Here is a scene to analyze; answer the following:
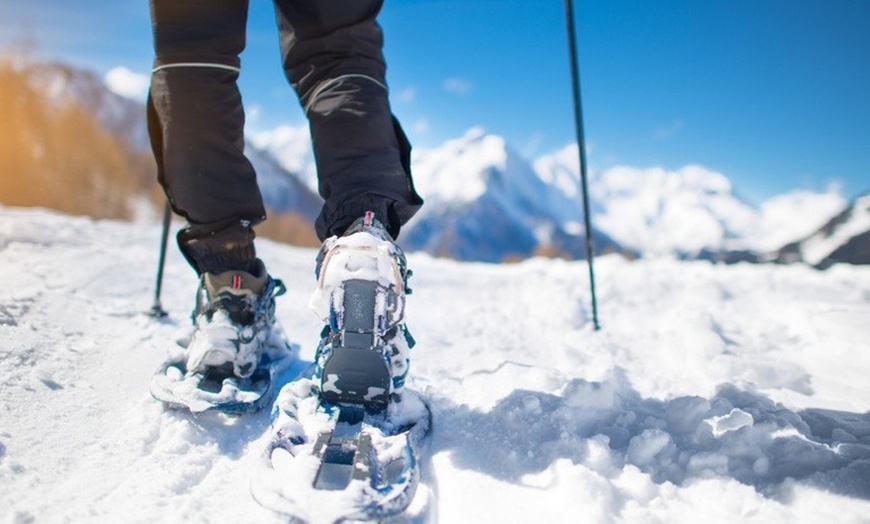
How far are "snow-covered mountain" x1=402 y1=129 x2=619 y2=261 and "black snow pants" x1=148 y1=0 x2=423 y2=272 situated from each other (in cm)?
11307

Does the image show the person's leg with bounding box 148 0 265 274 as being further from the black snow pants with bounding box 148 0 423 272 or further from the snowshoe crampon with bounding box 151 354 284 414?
the snowshoe crampon with bounding box 151 354 284 414

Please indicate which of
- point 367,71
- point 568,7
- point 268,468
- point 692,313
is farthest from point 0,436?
point 692,313

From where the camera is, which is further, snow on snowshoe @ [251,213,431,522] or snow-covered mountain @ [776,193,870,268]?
snow-covered mountain @ [776,193,870,268]

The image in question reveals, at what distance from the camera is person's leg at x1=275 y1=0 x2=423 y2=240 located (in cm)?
120

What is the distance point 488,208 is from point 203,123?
5459 inches

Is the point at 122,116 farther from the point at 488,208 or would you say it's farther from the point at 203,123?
the point at 488,208

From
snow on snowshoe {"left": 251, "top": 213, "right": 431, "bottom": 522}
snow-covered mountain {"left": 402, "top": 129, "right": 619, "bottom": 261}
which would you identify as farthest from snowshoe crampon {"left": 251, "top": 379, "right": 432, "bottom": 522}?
snow-covered mountain {"left": 402, "top": 129, "right": 619, "bottom": 261}

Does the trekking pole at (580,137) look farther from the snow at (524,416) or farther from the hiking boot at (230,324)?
the hiking boot at (230,324)

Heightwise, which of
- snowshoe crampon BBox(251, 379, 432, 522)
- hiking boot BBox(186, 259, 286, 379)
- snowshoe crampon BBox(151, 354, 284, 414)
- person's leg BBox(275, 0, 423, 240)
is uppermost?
person's leg BBox(275, 0, 423, 240)

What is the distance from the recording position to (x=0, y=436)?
1024 mm

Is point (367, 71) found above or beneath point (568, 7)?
beneath

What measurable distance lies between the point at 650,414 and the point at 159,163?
60.2 inches

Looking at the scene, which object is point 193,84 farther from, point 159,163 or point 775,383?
point 775,383

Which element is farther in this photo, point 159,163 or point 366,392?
point 159,163
